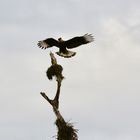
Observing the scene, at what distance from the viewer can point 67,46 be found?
27062 mm

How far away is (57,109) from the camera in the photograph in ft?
72.8

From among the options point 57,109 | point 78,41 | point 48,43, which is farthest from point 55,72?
point 78,41

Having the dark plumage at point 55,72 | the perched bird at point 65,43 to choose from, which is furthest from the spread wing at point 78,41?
the dark plumage at point 55,72

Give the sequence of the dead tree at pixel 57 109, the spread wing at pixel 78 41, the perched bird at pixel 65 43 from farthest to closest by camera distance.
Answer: the spread wing at pixel 78 41 → the perched bird at pixel 65 43 → the dead tree at pixel 57 109

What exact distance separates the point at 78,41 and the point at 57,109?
251 inches

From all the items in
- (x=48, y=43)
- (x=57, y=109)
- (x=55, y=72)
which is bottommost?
(x=57, y=109)

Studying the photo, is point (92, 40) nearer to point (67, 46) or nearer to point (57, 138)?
point (67, 46)

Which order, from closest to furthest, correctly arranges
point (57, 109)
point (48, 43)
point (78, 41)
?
point (57, 109)
point (48, 43)
point (78, 41)

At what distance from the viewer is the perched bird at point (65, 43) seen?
85.4 feet

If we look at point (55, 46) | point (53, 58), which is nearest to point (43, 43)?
point (55, 46)

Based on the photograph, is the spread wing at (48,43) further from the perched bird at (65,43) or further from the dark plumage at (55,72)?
the dark plumage at (55,72)

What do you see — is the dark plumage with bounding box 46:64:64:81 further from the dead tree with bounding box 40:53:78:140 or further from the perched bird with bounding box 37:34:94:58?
the perched bird with bounding box 37:34:94:58

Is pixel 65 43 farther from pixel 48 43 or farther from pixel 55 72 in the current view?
pixel 55 72

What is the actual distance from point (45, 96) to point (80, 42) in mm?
5972
